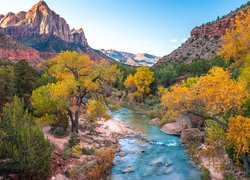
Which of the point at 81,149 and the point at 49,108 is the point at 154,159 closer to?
the point at 81,149

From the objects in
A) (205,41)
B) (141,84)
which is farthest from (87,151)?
(205,41)

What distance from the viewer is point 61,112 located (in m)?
31.1

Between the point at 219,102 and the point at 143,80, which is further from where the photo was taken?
the point at 143,80

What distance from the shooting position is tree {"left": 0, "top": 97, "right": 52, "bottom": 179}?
1712 cm

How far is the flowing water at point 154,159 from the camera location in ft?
77.5

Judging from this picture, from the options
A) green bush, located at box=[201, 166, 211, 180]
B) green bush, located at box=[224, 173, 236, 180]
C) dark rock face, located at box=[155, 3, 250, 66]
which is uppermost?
dark rock face, located at box=[155, 3, 250, 66]

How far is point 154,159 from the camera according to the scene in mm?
28234

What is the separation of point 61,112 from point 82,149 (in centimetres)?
666

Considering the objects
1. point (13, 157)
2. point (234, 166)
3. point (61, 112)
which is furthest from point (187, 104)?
point (61, 112)

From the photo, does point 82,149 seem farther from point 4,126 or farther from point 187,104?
point 187,104

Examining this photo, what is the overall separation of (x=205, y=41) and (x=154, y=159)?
10579 centimetres

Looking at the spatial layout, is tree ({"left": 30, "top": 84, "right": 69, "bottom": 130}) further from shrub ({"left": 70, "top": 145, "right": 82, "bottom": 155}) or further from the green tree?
shrub ({"left": 70, "top": 145, "right": 82, "bottom": 155})

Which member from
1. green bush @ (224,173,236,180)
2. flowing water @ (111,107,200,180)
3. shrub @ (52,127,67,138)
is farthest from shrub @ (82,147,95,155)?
green bush @ (224,173,236,180)

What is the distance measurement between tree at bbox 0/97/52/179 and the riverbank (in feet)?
6.85
